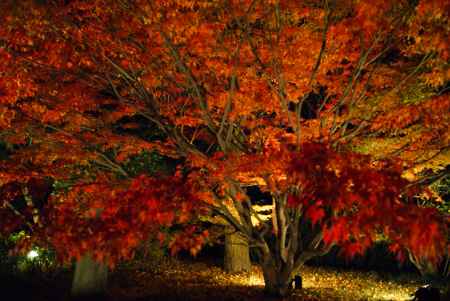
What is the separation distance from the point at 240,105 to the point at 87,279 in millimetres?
5208

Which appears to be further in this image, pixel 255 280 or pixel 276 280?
pixel 255 280

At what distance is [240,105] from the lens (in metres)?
10.1

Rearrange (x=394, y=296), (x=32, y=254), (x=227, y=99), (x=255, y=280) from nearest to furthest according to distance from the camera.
A: 1. (x=227, y=99)
2. (x=394, y=296)
3. (x=32, y=254)
4. (x=255, y=280)

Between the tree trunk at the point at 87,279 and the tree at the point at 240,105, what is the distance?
53.0 inches

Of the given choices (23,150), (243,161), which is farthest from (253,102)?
(23,150)

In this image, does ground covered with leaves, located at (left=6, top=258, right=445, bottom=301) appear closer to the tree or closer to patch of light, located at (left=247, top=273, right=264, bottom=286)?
patch of light, located at (left=247, top=273, right=264, bottom=286)

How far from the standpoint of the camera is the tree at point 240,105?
773cm

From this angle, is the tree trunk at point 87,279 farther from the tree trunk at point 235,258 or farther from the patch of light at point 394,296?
the patch of light at point 394,296

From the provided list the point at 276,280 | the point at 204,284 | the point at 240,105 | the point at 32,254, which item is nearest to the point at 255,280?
the point at 204,284

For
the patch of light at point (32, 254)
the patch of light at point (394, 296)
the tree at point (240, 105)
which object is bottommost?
the patch of light at point (394, 296)

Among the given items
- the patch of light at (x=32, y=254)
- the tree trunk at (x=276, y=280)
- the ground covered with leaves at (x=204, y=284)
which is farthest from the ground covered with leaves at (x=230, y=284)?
the patch of light at (x=32, y=254)

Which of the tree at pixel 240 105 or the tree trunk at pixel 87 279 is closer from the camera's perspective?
the tree at pixel 240 105

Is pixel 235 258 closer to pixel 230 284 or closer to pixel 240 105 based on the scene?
pixel 230 284

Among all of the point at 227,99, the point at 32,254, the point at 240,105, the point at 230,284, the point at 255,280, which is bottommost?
the point at 230,284
